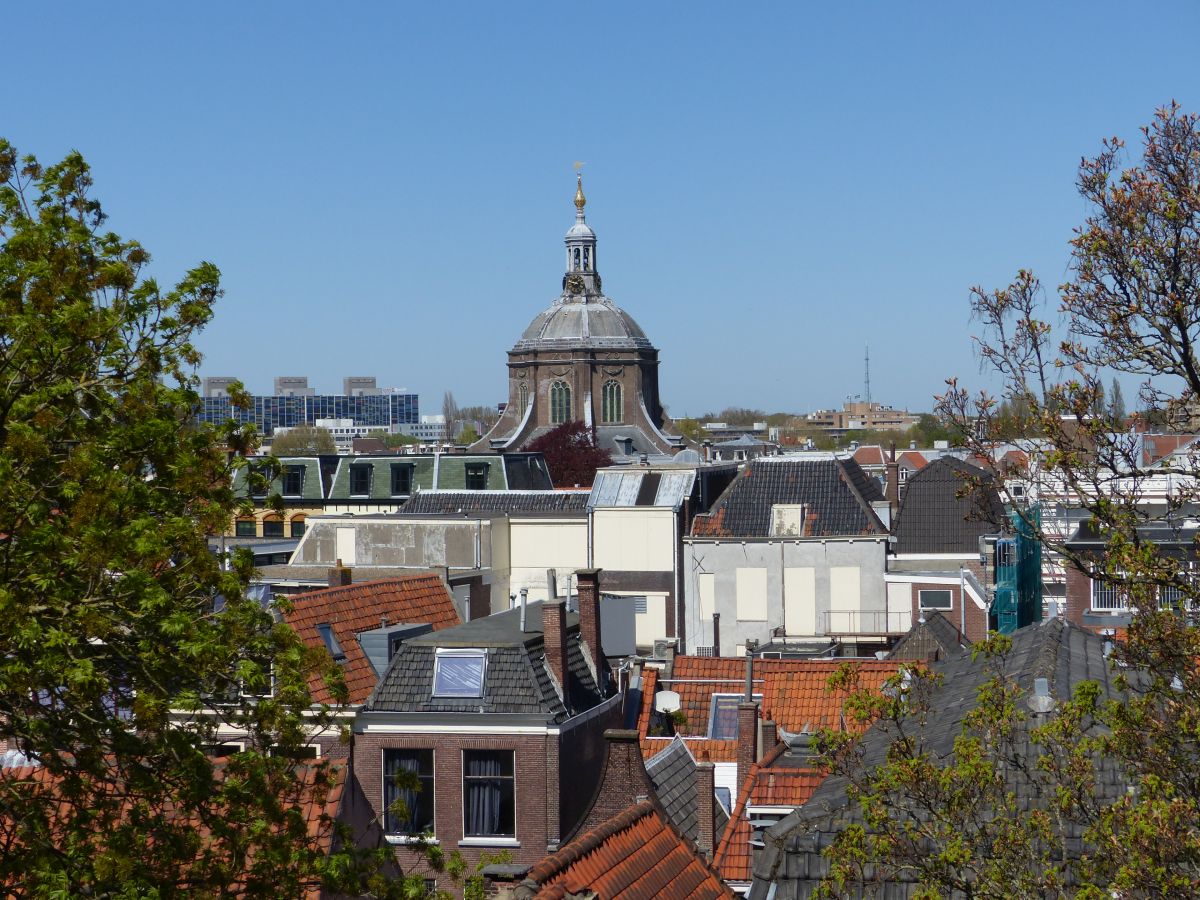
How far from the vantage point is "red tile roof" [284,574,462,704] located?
24.0 m

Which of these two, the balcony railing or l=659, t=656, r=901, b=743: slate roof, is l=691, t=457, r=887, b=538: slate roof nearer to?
the balcony railing

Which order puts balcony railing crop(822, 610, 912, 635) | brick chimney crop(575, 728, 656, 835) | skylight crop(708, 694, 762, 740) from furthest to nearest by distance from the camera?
balcony railing crop(822, 610, 912, 635) < skylight crop(708, 694, 762, 740) < brick chimney crop(575, 728, 656, 835)

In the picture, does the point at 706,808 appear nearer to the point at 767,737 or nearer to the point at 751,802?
the point at 751,802

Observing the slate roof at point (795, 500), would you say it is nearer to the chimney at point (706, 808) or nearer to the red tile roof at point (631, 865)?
the chimney at point (706, 808)

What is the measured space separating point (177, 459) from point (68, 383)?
885 millimetres

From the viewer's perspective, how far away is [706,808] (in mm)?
18984

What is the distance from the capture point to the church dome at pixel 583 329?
388 feet

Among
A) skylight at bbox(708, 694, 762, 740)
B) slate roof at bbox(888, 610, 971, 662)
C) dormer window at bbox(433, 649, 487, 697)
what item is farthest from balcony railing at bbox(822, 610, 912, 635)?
dormer window at bbox(433, 649, 487, 697)

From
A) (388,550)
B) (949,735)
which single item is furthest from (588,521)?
(949,735)

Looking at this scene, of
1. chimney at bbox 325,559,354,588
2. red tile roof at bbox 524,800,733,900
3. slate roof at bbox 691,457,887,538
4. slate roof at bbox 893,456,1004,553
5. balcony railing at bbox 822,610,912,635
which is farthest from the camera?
slate roof at bbox 893,456,1004,553

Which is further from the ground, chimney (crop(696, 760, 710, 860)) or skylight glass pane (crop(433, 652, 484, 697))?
skylight glass pane (crop(433, 652, 484, 697))

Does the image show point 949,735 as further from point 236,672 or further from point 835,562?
point 835,562


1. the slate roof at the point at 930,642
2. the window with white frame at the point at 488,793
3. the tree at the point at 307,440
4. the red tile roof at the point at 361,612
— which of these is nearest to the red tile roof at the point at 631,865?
the window with white frame at the point at 488,793

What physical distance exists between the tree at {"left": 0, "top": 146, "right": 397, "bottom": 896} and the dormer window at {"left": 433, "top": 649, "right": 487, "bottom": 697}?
957cm
